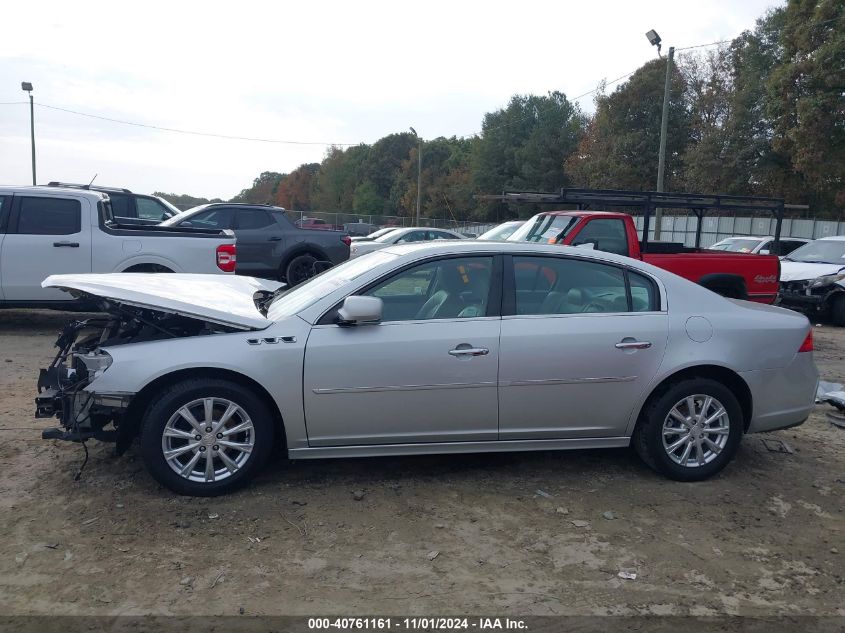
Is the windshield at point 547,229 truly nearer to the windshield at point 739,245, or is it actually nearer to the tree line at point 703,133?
the windshield at point 739,245

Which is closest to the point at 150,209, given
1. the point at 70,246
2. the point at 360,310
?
the point at 70,246

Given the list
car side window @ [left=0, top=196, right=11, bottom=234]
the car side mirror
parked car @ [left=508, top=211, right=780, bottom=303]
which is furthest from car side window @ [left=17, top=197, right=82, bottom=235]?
the car side mirror

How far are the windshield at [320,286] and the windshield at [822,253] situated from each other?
11488 millimetres

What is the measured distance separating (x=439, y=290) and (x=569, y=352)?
915mm

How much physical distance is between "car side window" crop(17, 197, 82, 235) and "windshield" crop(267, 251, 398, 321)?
5.12m

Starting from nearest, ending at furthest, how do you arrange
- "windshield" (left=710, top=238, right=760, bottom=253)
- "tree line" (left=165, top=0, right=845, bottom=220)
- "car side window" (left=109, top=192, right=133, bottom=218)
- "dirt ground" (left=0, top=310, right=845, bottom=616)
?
1. "dirt ground" (left=0, top=310, right=845, bottom=616)
2. "car side window" (left=109, top=192, right=133, bottom=218)
3. "windshield" (left=710, top=238, right=760, bottom=253)
4. "tree line" (left=165, top=0, right=845, bottom=220)

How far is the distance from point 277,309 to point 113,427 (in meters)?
1.25

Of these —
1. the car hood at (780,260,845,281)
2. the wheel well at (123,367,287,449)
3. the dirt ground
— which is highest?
the car hood at (780,260,845,281)

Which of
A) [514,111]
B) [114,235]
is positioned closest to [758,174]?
[514,111]

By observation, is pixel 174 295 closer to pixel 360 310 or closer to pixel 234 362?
pixel 234 362

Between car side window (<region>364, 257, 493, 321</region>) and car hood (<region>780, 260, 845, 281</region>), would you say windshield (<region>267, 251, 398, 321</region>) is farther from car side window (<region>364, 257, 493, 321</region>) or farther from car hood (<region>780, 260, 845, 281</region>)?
car hood (<region>780, 260, 845, 281</region>)

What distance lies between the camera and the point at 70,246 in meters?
8.92

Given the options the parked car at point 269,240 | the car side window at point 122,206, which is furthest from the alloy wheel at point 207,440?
the car side window at point 122,206

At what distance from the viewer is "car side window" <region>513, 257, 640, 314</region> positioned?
4.67 m
